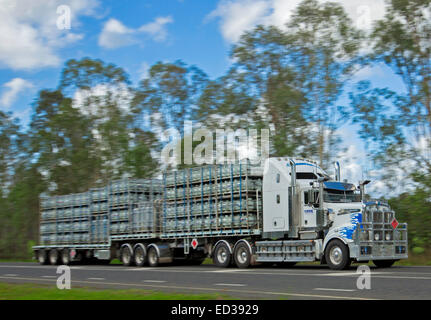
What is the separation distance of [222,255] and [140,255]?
19.1ft

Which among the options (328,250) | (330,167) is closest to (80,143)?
(330,167)

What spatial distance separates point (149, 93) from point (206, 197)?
96.4ft

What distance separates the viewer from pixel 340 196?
75.3ft

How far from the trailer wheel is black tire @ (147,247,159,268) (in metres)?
0.25

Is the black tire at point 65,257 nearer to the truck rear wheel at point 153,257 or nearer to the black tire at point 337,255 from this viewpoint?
the truck rear wheel at point 153,257

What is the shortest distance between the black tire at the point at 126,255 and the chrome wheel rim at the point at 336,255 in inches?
492

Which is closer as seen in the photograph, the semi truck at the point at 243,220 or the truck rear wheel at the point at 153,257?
the semi truck at the point at 243,220

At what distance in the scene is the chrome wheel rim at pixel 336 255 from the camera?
20.9 metres

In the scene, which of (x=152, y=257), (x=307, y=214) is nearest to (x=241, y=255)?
(x=307, y=214)

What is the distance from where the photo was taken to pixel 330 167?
38688mm

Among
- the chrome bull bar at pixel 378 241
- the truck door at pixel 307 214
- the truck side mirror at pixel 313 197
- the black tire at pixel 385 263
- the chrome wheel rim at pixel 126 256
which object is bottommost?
the chrome wheel rim at pixel 126 256

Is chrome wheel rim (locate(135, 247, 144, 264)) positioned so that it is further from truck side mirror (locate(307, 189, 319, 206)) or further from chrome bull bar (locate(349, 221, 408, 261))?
chrome bull bar (locate(349, 221, 408, 261))

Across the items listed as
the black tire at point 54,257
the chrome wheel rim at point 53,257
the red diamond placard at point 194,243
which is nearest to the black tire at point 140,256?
the red diamond placard at point 194,243

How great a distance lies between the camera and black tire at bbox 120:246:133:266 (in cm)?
3040
